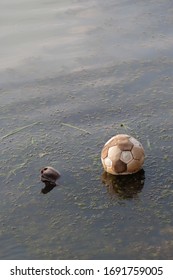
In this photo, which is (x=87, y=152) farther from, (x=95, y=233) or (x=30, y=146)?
(x=95, y=233)

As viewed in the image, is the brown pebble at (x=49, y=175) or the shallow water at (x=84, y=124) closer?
the shallow water at (x=84, y=124)

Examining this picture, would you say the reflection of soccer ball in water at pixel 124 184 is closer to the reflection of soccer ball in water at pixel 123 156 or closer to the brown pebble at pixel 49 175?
the reflection of soccer ball in water at pixel 123 156

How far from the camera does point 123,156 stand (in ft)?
19.4

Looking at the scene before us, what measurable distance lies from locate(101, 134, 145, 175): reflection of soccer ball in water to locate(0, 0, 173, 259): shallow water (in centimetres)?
15

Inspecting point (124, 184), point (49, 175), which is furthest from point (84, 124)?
point (124, 184)

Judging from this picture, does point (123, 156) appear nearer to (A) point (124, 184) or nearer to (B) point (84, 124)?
(A) point (124, 184)

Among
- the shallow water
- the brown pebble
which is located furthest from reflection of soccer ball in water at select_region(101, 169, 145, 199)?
the brown pebble

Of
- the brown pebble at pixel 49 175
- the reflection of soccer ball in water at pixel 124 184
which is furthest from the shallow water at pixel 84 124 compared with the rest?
the brown pebble at pixel 49 175

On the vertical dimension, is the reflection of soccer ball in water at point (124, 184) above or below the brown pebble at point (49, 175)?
below

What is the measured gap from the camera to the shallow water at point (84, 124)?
5.20m

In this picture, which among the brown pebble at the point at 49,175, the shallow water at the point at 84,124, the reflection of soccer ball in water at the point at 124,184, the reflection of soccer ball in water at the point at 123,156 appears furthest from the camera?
the brown pebble at the point at 49,175

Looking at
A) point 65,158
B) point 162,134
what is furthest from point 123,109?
point 65,158

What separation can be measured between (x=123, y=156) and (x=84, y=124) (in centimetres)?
167

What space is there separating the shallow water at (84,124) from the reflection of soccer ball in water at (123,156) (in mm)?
155
